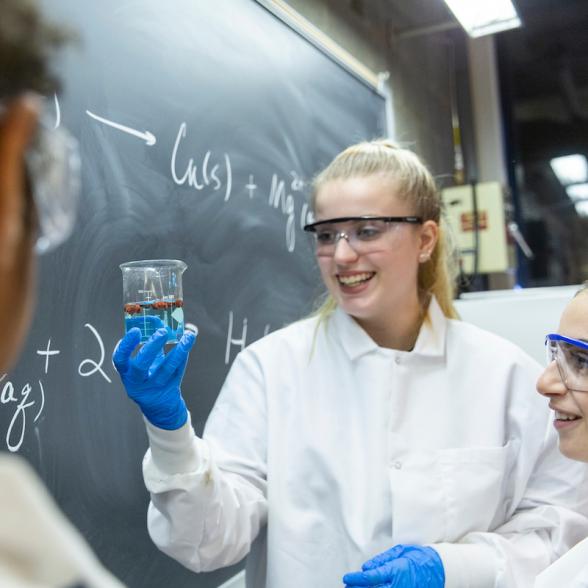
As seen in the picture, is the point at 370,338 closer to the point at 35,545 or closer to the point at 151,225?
the point at 151,225

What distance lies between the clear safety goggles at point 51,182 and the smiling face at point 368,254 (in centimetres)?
107

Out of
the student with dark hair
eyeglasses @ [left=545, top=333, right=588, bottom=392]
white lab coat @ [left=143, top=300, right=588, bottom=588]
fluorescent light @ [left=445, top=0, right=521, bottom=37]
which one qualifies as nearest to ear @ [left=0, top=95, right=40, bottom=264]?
the student with dark hair

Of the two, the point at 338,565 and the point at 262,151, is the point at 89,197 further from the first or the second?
the point at 338,565

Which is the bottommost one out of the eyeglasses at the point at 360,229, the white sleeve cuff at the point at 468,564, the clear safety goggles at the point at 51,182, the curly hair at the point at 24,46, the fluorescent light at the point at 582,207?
the white sleeve cuff at the point at 468,564

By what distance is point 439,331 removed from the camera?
4.87 ft

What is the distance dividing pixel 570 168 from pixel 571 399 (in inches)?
124

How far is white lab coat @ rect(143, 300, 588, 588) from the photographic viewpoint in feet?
4.03

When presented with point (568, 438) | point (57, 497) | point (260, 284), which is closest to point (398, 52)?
point (260, 284)

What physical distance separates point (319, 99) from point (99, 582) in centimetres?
198

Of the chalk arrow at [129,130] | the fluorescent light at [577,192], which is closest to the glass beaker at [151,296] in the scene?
the chalk arrow at [129,130]

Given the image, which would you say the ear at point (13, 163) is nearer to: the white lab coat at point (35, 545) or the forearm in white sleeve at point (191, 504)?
the white lab coat at point (35, 545)

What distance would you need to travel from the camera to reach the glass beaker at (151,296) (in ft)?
3.25

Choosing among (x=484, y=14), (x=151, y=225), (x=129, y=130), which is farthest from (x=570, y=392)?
(x=484, y=14)

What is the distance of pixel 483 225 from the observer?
3.16m
